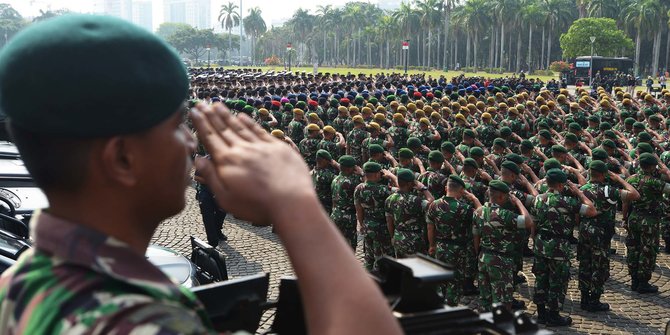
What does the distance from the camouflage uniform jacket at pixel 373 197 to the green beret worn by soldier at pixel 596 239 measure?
2089mm

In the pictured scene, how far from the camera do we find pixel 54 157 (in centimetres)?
90

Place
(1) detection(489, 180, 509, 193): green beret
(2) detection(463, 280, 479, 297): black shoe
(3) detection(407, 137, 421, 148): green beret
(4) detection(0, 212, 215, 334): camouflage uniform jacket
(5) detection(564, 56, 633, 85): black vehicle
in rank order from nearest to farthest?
(4) detection(0, 212, 215, 334): camouflage uniform jacket
(1) detection(489, 180, 509, 193): green beret
(2) detection(463, 280, 479, 297): black shoe
(3) detection(407, 137, 421, 148): green beret
(5) detection(564, 56, 633, 85): black vehicle

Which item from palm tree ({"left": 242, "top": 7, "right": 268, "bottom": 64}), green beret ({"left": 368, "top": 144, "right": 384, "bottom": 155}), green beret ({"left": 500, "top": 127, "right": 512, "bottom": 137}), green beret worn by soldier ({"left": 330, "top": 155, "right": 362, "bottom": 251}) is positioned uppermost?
palm tree ({"left": 242, "top": 7, "right": 268, "bottom": 64})

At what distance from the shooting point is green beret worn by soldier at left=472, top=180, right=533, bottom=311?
6082 millimetres

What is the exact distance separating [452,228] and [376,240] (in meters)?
1.17

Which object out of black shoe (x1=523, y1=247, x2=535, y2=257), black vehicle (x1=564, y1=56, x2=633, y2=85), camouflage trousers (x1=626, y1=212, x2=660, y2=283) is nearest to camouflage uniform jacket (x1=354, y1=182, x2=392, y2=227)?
black shoe (x1=523, y1=247, x2=535, y2=257)

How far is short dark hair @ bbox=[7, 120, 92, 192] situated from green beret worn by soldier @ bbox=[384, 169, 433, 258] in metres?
5.86

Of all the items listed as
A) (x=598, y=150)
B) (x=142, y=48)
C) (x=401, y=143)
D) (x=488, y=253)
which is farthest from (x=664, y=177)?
(x=142, y=48)

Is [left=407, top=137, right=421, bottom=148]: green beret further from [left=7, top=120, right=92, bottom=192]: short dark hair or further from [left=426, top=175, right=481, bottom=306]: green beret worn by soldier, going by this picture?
[left=7, top=120, right=92, bottom=192]: short dark hair

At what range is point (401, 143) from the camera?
12352mm

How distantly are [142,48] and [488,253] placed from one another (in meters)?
5.70

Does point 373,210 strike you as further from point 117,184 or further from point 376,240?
point 117,184

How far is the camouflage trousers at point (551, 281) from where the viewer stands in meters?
6.40

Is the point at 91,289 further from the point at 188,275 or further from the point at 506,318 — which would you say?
the point at 188,275
